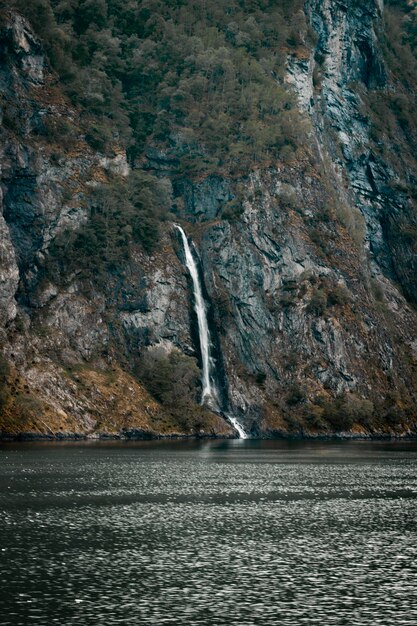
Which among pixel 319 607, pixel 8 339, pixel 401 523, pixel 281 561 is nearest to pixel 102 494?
pixel 401 523

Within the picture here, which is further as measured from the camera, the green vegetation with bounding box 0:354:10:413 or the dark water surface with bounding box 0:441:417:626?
the green vegetation with bounding box 0:354:10:413

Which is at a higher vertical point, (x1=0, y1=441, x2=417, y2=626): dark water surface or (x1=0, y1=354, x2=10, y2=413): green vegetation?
(x1=0, y1=354, x2=10, y2=413): green vegetation

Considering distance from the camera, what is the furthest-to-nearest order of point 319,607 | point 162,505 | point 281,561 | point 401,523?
1. point 162,505
2. point 401,523
3. point 281,561
4. point 319,607

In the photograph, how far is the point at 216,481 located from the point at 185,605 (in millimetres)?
56236

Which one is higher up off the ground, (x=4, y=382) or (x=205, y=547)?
(x=4, y=382)

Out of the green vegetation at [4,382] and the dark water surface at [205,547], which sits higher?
the green vegetation at [4,382]

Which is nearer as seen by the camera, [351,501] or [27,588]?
[27,588]

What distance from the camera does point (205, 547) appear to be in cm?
5597

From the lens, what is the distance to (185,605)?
1610 inches

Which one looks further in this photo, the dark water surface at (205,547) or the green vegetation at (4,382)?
the green vegetation at (4,382)

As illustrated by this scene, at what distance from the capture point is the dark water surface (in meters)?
40.3

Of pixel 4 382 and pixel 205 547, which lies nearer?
pixel 205 547

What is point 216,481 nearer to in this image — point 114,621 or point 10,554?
point 10,554

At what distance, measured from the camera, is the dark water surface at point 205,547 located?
4028 centimetres
